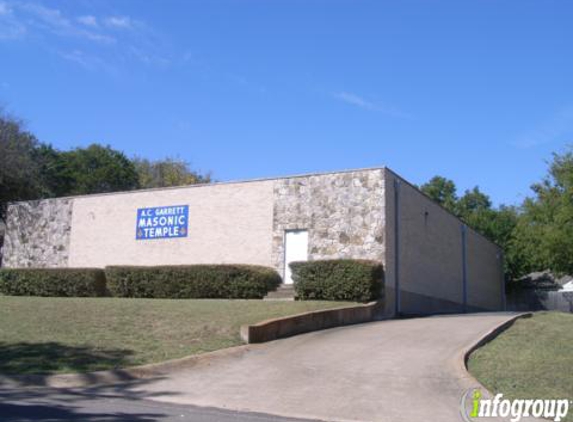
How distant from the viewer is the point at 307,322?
15914 mm

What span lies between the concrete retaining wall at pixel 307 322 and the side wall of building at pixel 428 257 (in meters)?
2.76

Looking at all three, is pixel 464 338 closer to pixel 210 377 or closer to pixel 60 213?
pixel 210 377

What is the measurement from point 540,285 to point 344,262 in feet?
107

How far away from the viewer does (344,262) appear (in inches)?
804

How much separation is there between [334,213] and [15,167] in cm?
1963

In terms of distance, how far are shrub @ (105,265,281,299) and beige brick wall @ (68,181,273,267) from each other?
1.67 metres

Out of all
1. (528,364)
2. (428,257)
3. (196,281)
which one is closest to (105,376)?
(528,364)

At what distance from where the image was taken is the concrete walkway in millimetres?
9164

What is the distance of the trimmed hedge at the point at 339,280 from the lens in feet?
65.7

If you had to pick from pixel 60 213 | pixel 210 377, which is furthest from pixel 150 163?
pixel 210 377

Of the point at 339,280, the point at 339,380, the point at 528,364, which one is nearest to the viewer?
the point at 339,380

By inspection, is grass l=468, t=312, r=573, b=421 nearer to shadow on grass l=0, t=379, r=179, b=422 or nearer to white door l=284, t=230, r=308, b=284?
shadow on grass l=0, t=379, r=179, b=422

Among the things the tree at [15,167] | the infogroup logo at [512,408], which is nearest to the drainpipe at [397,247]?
the infogroup logo at [512,408]

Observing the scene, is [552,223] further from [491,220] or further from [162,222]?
[162,222]
